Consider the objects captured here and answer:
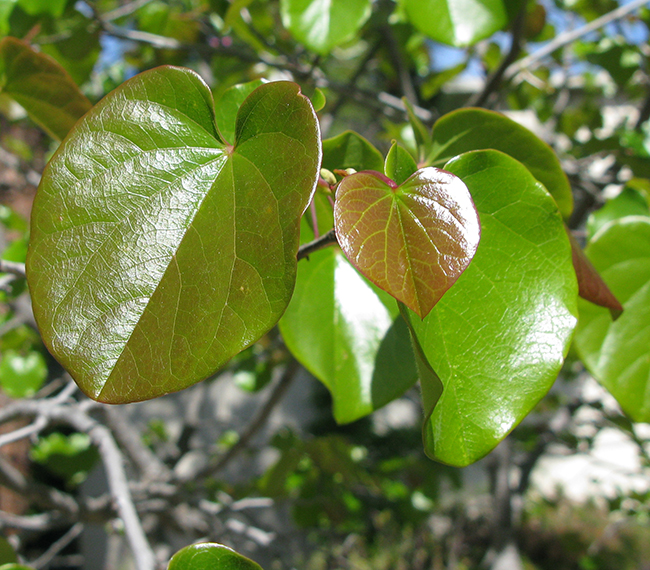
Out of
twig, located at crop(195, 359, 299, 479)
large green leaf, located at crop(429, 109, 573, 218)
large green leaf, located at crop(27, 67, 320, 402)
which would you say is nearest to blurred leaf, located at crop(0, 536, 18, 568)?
large green leaf, located at crop(27, 67, 320, 402)

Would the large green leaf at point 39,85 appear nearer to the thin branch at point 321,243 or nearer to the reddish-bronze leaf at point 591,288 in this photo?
the thin branch at point 321,243

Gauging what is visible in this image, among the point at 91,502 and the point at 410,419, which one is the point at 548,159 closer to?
the point at 91,502

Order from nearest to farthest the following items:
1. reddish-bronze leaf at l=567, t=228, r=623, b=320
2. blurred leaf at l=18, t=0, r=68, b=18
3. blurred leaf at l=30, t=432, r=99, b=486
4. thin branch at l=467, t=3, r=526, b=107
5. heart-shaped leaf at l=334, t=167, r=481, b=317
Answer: heart-shaped leaf at l=334, t=167, r=481, b=317 < reddish-bronze leaf at l=567, t=228, r=623, b=320 < blurred leaf at l=18, t=0, r=68, b=18 < thin branch at l=467, t=3, r=526, b=107 < blurred leaf at l=30, t=432, r=99, b=486

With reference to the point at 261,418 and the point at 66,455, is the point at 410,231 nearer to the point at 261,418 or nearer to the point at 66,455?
the point at 261,418

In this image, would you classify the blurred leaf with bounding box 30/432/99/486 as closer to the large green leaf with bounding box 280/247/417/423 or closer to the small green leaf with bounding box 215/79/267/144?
the large green leaf with bounding box 280/247/417/423

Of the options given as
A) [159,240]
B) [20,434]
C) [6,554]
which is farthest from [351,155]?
[20,434]

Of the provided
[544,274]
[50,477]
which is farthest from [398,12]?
[50,477]

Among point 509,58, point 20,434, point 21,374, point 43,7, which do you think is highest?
point 43,7

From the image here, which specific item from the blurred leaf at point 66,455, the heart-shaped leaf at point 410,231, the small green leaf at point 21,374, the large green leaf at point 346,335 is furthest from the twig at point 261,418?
the heart-shaped leaf at point 410,231
